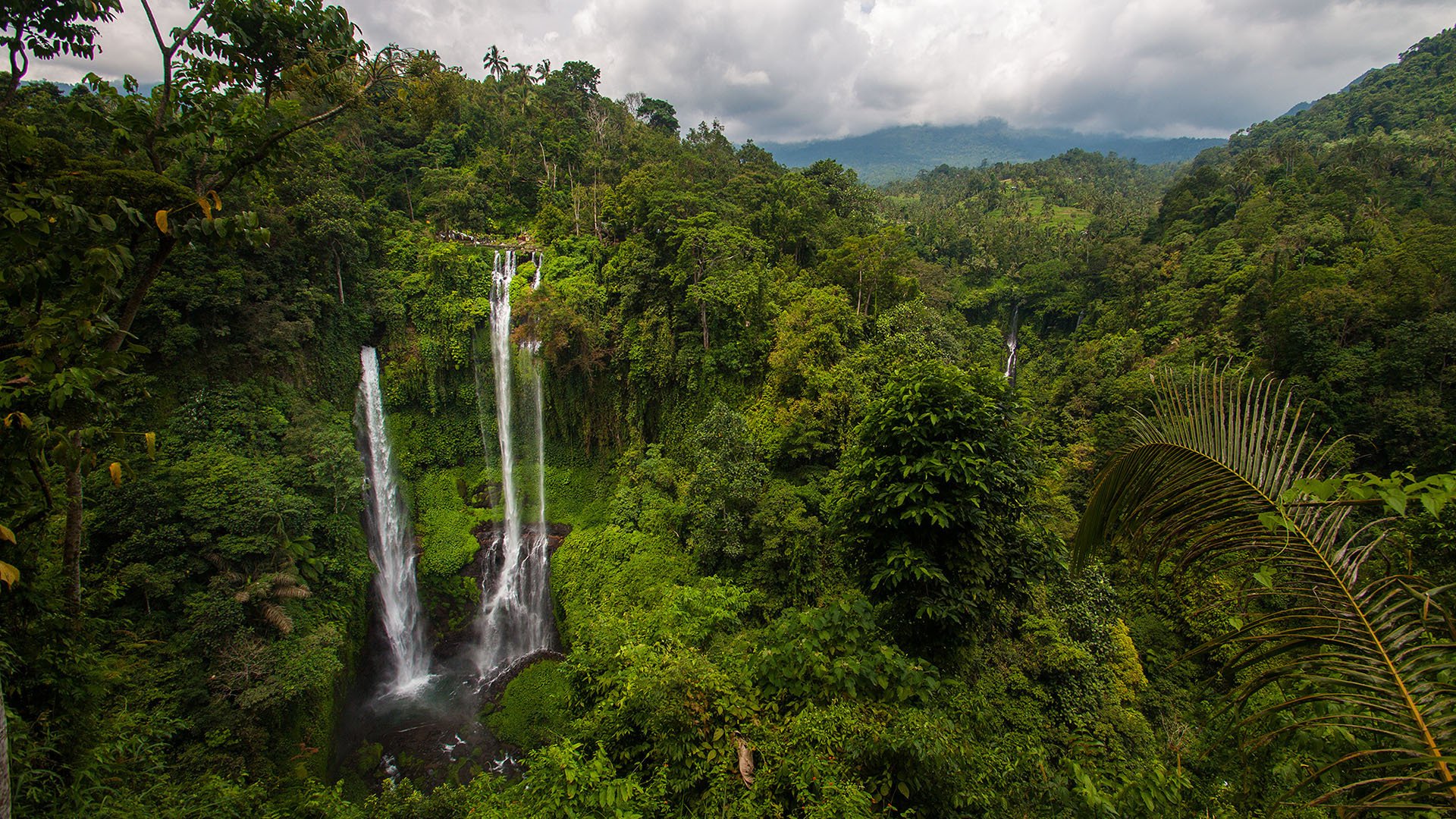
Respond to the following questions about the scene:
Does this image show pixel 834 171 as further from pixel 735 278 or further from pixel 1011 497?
pixel 1011 497

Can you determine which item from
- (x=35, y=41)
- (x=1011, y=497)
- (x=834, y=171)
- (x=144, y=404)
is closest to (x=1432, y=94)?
(x=834, y=171)

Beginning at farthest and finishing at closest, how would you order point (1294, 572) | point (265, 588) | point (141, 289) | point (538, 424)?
point (538, 424)
point (265, 588)
point (141, 289)
point (1294, 572)

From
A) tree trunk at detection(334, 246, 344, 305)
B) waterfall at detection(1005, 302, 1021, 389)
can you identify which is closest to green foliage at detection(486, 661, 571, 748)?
tree trunk at detection(334, 246, 344, 305)

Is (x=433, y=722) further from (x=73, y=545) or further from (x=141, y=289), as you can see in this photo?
(x=141, y=289)

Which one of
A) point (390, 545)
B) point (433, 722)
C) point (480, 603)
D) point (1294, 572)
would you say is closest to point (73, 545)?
point (1294, 572)

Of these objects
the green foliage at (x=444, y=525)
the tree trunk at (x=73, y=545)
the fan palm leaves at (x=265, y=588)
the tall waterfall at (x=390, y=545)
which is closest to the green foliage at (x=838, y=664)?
the tree trunk at (x=73, y=545)
